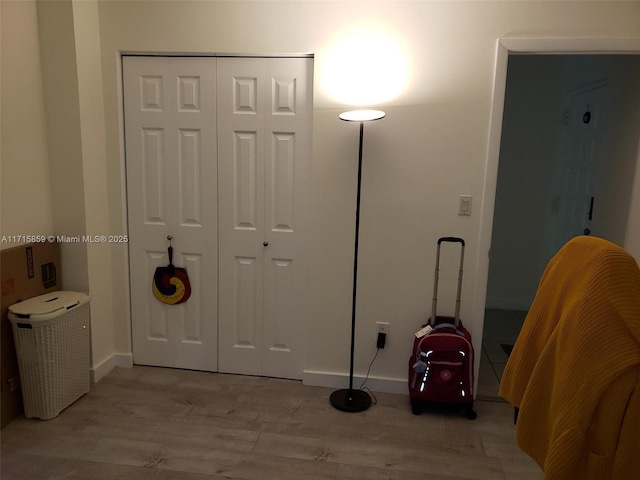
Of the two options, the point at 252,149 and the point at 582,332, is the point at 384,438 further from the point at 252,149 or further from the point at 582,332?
the point at 252,149

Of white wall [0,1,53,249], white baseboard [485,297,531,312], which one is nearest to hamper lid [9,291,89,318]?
white wall [0,1,53,249]

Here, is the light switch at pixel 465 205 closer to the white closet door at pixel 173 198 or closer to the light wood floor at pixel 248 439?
the light wood floor at pixel 248 439

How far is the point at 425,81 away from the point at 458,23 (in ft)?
1.12

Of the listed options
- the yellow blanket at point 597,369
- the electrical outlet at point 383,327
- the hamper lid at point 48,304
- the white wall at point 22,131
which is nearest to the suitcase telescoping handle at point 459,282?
the electrical outlet at point 383,327

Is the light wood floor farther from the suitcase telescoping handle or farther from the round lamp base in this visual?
the suitcase telescoping handle

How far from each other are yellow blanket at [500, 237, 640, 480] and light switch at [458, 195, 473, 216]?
143cm

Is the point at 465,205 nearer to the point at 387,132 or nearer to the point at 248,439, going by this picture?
the point at 387,132

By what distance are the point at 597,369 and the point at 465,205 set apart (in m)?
1.64

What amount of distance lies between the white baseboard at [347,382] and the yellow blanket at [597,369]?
1713 millimetres

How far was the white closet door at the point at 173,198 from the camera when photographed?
9.50 feet

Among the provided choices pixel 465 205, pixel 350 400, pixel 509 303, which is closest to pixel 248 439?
pixel 350 400

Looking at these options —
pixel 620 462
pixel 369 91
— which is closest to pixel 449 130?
pixel 369 91

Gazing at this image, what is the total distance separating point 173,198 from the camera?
3018 millimetres

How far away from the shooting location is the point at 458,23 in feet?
8.39
